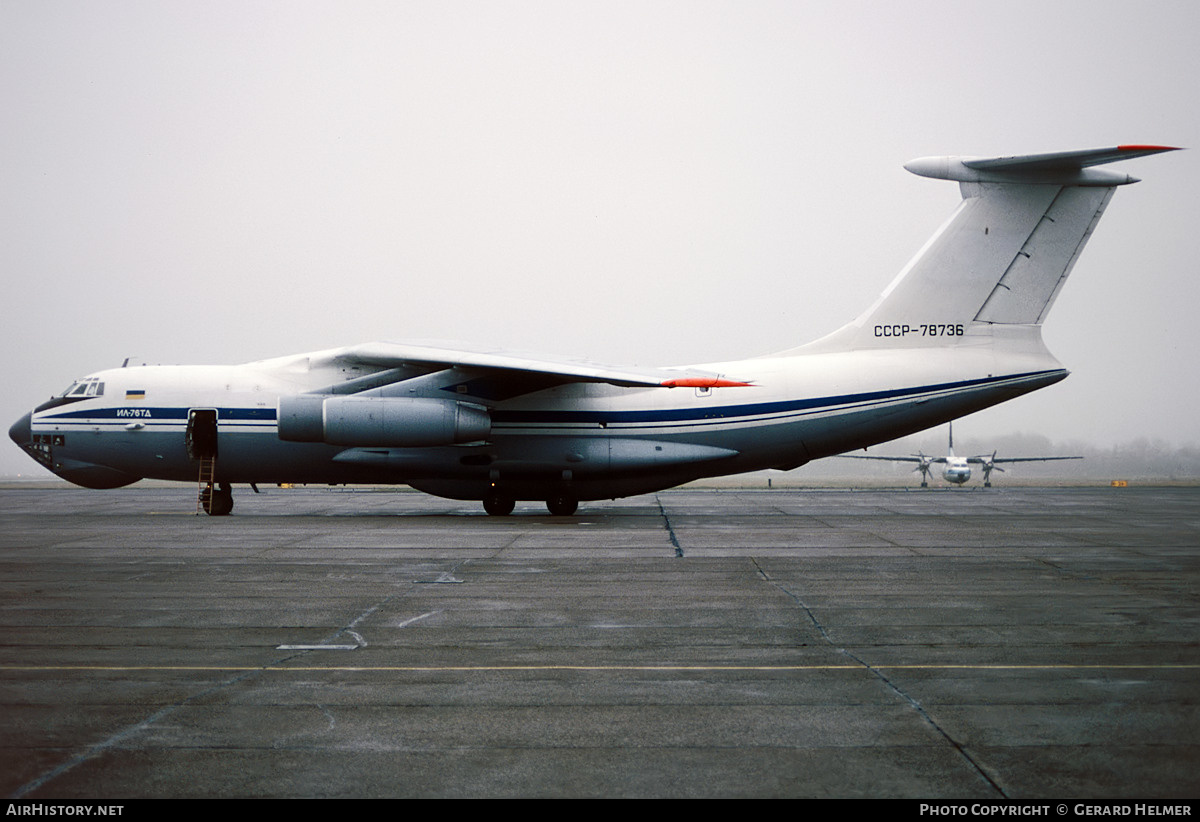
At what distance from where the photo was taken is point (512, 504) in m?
20.5

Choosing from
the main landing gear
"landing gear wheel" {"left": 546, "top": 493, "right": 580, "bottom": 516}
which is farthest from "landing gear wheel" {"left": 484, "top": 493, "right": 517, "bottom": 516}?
"landing gear wheel" {"left": 546, "top": 493, "right": 580, "bottom": 516}

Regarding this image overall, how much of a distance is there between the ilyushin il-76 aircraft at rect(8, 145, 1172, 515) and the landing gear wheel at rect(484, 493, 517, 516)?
0.82 feet

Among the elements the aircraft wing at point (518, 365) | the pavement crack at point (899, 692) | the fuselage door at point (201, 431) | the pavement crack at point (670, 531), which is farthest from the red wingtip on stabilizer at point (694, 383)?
the fuselage door at point (201, 431)

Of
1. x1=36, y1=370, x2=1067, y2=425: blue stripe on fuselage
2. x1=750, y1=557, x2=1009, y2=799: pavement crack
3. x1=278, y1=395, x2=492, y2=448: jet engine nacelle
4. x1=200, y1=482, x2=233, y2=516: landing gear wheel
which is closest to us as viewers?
x1=750, y1=557, x2=1009, y2=799: pavement crack

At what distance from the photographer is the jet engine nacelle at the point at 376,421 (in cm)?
1811

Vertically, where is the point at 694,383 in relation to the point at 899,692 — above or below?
above

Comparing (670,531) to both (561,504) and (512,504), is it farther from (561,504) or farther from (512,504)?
(512,504)

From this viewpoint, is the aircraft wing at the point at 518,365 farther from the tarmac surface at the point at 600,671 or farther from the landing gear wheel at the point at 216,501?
→ the tarmac surface at the point at 600,671

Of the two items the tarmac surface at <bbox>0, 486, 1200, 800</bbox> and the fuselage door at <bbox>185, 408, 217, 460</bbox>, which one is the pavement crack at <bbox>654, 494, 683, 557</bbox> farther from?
the fuselage door at <bbox>185, 408, 217, 460</bbox>

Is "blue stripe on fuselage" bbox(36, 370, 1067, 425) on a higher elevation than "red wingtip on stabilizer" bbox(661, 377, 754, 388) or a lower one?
lower

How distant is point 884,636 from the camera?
734cm

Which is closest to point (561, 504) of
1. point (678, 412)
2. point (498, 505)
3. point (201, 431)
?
point (498, 505)

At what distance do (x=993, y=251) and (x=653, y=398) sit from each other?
7.40m

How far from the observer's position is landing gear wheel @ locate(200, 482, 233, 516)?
795 inches
